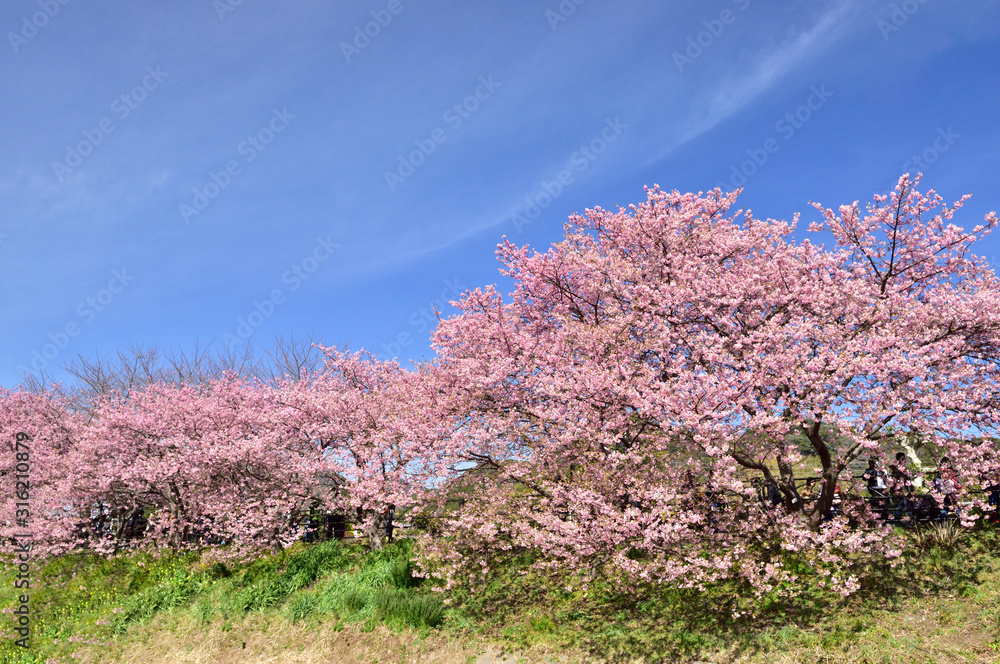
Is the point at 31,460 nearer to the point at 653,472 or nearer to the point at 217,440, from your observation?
the point at 217,440

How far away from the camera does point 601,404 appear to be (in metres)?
11.4

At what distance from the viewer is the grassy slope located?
10039 mm

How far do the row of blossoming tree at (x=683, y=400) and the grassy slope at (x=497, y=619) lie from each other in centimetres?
76

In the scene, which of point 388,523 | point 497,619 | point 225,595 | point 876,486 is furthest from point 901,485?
point 225,595

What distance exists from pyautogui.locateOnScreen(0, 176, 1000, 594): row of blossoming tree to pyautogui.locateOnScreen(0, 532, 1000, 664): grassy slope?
0.76 meters

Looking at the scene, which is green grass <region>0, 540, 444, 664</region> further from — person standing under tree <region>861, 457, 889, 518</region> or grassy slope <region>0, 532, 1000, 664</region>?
person standing under tree <region>861, 457, 889, 518</region>

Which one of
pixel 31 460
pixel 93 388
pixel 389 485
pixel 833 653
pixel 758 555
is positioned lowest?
pixel 833 653

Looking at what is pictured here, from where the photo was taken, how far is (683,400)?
33.0ft

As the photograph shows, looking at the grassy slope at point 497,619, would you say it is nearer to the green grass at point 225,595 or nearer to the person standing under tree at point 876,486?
the green grass at point 225,595

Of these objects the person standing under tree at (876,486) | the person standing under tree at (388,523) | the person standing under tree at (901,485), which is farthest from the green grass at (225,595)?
the person standing under tree at (876,486)

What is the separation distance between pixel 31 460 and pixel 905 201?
29554mm

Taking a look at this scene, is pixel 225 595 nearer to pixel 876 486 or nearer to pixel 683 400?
pixel 683 400

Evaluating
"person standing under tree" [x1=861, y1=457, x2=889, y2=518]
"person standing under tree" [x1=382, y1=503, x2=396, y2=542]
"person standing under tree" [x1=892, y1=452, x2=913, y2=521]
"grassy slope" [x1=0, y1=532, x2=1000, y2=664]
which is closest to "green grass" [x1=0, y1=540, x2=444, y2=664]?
"grassy slope" [x1=0, y1=532, x2=1000, y2=664]

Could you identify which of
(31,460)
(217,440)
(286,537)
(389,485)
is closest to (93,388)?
(31,460)
